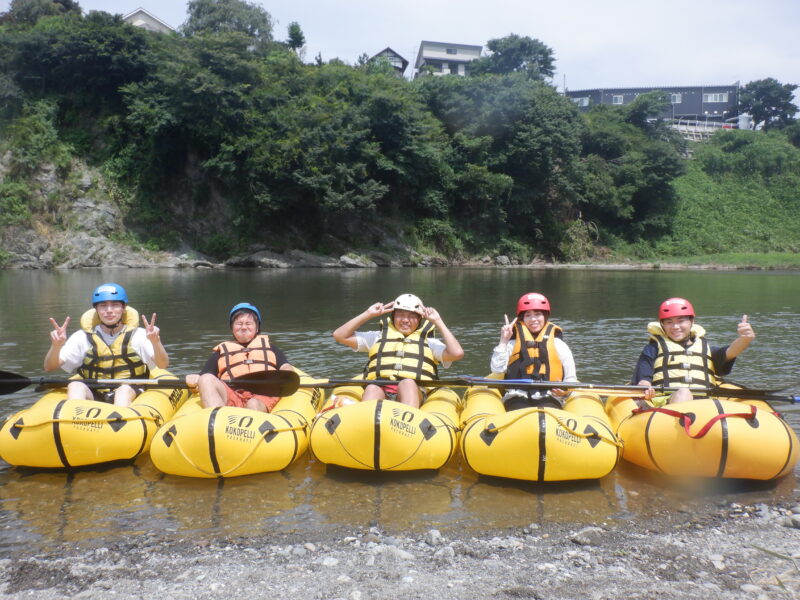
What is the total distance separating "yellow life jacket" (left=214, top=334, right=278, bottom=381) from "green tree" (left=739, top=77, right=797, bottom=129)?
6181 cm

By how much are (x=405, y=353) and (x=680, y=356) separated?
2152mm

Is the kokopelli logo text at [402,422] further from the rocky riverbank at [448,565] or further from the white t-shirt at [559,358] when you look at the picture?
the white t-shirt at [559,358]

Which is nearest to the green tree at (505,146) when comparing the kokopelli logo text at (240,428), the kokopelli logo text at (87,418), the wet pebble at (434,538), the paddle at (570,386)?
the paddle at (570,386)

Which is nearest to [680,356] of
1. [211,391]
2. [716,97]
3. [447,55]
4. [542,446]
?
[542,446]

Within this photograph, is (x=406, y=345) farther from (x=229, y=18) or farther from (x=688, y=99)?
(x=688, y=99)

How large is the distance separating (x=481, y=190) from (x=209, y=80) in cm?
1450

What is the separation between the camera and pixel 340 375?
25.1 feet

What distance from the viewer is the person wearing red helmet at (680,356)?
4.86 meters

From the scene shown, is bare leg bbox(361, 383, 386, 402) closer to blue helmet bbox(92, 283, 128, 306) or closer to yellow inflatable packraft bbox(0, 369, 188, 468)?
yellow inflatable packraft bbox(0, 369, 188, 468)

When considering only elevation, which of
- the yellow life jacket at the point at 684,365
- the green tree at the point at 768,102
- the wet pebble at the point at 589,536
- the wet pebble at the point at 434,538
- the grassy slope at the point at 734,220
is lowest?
the wet pebble at the point at 434,538

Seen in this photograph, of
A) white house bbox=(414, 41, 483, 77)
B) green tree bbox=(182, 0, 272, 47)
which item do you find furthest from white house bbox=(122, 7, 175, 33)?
white house bbox=(414, 41, 483, 77)

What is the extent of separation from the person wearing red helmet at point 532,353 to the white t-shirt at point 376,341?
0.44 m

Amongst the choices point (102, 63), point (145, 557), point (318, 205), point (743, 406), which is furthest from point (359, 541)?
point (102, 63)

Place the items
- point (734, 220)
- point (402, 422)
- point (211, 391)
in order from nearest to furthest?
point (402, 422) < point (211, 391) < point (734, 220)
